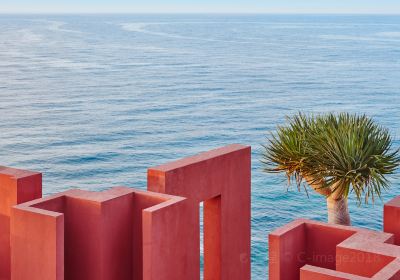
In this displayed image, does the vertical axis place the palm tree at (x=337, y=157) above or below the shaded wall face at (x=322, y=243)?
above

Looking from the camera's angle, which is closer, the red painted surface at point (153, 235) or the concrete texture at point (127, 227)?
the red painted surface at point (153, 235)

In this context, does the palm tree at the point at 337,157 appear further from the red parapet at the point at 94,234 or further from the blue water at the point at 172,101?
the blue water at the point at 172,101

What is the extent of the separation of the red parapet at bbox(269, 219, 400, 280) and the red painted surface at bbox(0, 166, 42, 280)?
10.3ft

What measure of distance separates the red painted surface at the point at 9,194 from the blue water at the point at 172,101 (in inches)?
816

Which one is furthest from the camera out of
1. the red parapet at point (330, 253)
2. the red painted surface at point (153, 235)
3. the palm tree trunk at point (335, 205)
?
the palm tree trunk at point (335, 205)

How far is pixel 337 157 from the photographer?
11.3 m

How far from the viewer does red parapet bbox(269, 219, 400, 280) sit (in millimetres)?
7070

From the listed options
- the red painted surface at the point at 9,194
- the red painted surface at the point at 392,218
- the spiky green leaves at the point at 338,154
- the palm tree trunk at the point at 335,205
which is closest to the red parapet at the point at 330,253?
the red painted surface at the point at 392,218

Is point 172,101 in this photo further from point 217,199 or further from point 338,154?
point 217,199

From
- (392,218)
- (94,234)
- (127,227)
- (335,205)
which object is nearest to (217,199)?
(127,227)

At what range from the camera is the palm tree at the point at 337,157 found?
37.3 ft

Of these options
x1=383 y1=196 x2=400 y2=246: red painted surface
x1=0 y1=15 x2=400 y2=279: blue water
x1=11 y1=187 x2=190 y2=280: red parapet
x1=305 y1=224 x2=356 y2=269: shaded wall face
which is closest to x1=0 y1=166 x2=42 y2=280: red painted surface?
x1=11 y1=187 x2=190 y2=280: red parapet

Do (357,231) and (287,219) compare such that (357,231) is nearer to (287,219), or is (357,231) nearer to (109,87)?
(287,219)

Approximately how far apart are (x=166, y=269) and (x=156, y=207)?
0.79 meters
